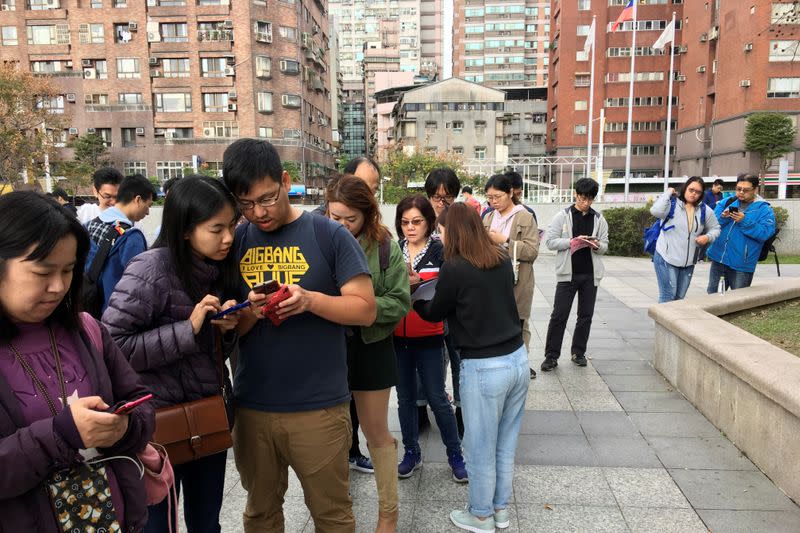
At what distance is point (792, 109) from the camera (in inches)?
1479

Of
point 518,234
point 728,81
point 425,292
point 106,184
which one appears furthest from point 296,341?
point 728,81

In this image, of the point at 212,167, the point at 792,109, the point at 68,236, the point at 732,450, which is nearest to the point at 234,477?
the point at 68,236

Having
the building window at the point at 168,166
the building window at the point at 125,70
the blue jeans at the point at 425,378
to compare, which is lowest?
the blue jeans at the point at 425,378

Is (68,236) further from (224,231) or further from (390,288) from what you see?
(390,288)

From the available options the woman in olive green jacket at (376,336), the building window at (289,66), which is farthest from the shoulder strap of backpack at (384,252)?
the building window at (289,66)

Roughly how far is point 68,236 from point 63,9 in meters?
51.3

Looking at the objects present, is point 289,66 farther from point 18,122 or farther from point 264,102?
point 18,122

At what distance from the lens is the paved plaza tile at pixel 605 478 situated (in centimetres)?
304

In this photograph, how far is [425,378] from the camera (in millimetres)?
3420

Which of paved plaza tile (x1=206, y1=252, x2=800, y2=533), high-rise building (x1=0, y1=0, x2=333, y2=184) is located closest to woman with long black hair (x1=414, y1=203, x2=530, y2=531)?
paved plaza tile (x1=206, y1=252, x2=800, y2=533)

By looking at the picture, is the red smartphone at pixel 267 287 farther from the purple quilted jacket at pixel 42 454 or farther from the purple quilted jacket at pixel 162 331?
the purple quilted jacket at pixel 42 454

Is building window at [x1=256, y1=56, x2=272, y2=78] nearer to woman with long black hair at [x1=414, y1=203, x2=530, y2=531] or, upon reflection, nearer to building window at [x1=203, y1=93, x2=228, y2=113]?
building window at [x1=203, y1=93, x2=228, y2=113]

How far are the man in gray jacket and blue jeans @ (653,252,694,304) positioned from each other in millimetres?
1177

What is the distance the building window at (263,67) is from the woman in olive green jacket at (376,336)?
4429 centimetres
